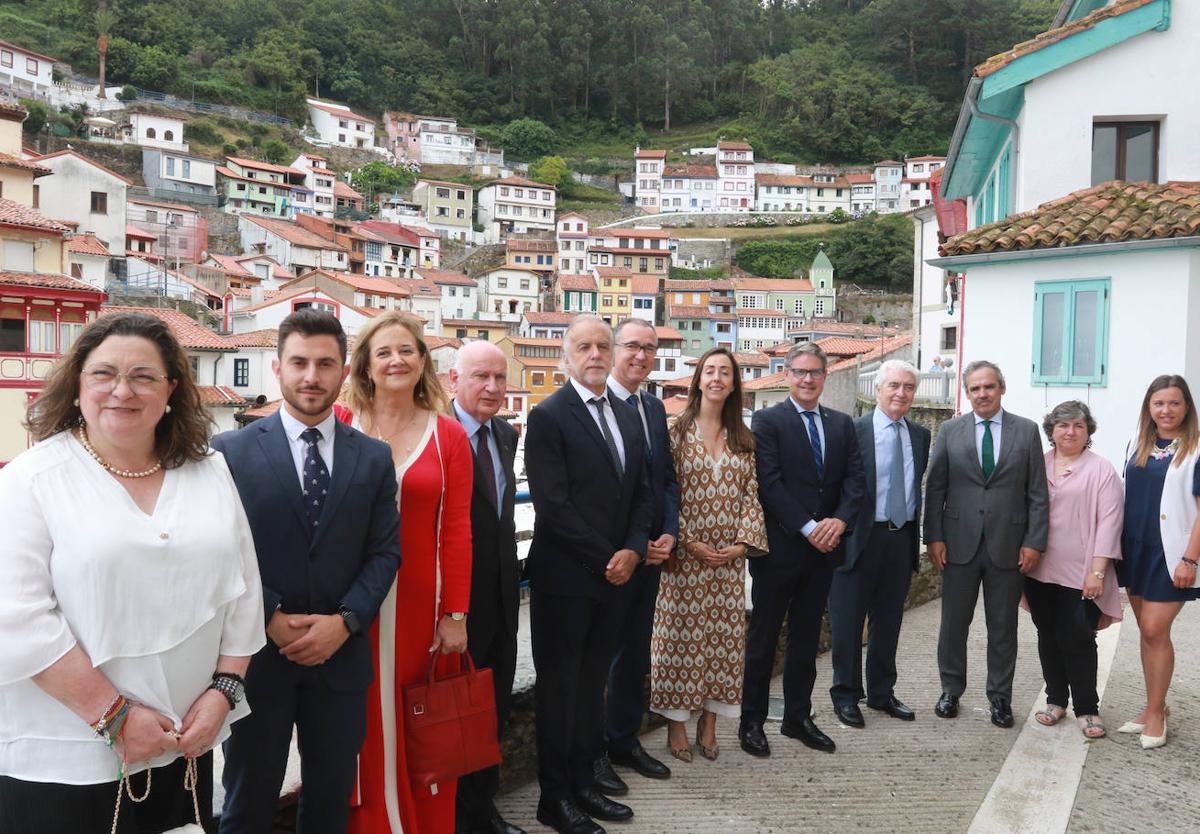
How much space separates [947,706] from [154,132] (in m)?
75.0

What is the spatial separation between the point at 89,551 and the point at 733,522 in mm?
2740

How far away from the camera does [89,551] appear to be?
74.1 inches

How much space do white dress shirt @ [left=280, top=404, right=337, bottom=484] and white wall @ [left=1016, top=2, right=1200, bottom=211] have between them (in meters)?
9.49

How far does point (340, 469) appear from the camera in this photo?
2.54 meters

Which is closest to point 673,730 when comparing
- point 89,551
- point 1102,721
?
point 1102,721

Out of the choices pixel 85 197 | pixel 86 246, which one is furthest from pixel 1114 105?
pixel 85 197

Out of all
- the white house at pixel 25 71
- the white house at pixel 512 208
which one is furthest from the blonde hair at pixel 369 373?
the white house at pixel 25 71

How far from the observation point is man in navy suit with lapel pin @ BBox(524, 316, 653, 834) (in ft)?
10.8

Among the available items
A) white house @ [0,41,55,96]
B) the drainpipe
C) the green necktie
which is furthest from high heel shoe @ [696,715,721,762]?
white house @ [0,41,55,96]

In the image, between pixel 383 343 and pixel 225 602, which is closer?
pixel 225 602

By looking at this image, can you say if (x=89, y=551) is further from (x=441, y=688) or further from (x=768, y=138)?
(x=768, y=138)

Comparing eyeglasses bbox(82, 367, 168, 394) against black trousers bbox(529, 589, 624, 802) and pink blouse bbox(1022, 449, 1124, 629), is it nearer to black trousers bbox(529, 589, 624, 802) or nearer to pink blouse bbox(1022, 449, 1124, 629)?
black trousers bbox(529, 589, 624, 802)

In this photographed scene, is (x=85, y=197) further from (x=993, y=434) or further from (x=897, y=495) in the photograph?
(x=993, y=434)

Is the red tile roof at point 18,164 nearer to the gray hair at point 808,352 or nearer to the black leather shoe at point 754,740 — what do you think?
the gray hair at point 808,352
